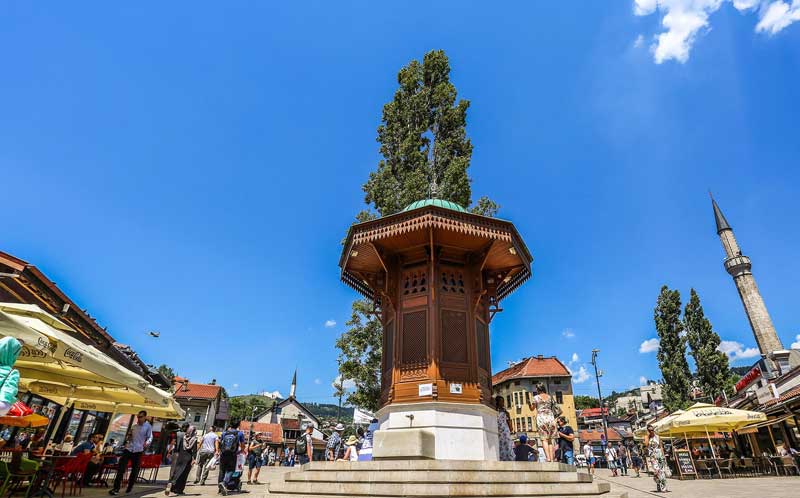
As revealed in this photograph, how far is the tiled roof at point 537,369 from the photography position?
53947mm

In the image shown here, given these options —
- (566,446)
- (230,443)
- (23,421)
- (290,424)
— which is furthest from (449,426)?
(290,424)

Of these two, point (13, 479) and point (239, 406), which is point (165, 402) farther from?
point (239, 406)

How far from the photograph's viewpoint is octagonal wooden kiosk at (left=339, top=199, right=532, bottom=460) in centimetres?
884

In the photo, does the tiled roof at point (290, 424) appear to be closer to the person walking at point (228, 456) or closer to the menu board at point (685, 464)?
the menu board at point (685, 464)

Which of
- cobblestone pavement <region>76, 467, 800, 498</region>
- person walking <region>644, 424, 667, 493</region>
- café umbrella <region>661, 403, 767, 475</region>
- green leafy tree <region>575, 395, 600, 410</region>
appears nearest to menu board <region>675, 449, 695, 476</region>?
café umbrella <region>661, 403, 767, 475</region>

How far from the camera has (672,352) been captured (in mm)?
32594

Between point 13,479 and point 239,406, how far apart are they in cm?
7460

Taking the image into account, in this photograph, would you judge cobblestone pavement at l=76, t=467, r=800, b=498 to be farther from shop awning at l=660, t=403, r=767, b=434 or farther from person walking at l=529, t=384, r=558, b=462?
shop awning at l=660, t=403, r=767, b=434

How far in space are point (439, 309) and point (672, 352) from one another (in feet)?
103

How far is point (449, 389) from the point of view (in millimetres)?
9172

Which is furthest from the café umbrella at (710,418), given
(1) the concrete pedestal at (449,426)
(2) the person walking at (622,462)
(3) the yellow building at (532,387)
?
(3) the yellow building at (532,387)

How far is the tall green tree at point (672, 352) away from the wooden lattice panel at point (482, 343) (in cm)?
2753

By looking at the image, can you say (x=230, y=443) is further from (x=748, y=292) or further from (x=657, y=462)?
(x=748, y=292)

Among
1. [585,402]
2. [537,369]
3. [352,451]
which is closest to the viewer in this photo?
[352,451]
